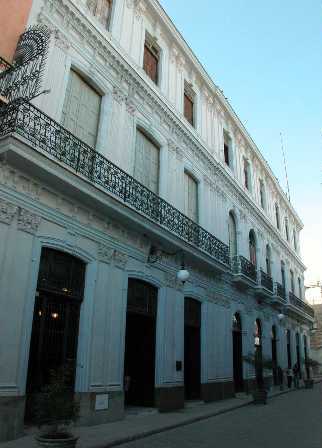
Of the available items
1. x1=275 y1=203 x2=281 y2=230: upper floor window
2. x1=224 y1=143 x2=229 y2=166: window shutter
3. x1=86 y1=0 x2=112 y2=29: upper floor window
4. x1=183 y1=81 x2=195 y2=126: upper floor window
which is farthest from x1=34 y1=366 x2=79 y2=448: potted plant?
x1=275 y1=203 x2=281 y2=230: upper floor window

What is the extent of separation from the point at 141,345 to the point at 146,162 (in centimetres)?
542

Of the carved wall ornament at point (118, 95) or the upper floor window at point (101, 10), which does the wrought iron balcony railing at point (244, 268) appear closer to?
the carved wall ornament at point (118, 95)

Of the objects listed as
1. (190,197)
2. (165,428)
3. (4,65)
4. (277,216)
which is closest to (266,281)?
(277,216)

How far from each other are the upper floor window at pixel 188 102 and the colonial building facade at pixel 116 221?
66 mm

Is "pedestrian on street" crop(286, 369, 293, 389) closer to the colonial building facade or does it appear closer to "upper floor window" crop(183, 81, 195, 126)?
the colonial building facade

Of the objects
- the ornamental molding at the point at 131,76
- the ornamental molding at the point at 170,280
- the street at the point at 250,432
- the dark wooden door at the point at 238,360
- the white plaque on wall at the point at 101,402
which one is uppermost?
the ornamental molding at the point at 131,76

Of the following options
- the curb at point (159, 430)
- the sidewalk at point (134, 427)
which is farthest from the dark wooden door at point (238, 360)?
the curb at point (159, 430)

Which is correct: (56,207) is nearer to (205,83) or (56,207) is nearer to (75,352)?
(75,352)

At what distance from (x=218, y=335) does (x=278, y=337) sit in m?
10.1

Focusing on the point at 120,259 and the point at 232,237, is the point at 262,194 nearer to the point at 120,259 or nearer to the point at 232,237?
the point at 232,237

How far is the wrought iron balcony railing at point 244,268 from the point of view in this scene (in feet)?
58.4

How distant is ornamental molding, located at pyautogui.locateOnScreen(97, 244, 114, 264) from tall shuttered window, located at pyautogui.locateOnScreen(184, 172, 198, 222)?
493 centimetres

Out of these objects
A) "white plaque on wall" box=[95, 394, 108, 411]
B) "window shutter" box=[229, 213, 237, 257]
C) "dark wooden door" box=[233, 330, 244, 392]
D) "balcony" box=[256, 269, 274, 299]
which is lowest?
"white plaque on wall" box=[95, 394, 108, 411]

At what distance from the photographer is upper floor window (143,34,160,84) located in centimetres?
1406
